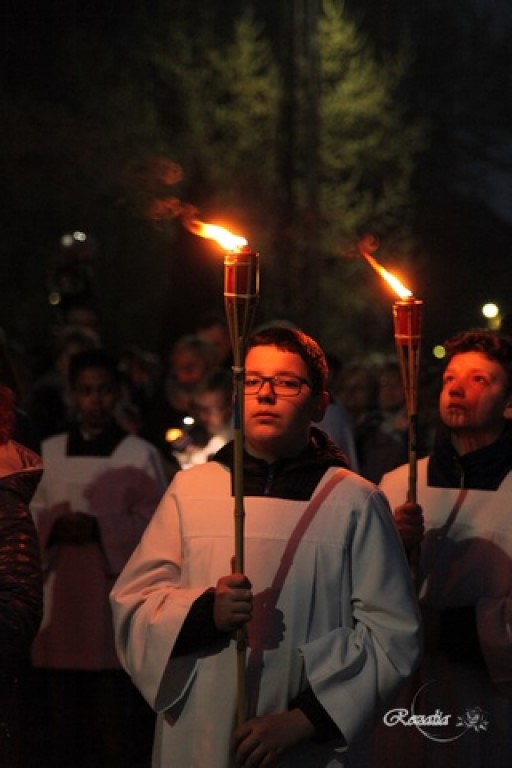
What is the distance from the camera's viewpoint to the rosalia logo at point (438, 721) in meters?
6.38

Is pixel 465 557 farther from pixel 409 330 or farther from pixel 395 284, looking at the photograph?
pixel 395 284

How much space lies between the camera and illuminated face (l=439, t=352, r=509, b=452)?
255 inches

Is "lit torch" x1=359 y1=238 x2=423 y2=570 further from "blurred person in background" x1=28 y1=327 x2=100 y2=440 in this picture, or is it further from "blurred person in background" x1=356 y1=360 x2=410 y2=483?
"blurred person in background" x1=28 y1=327 x2=100 y2=440

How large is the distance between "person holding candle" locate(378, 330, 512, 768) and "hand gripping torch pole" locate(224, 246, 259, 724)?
1391mm

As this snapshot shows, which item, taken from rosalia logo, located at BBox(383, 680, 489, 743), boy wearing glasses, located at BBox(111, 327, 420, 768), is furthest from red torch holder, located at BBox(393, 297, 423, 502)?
boy wearing glasses, located at BBox(111, 327, 420, 768)

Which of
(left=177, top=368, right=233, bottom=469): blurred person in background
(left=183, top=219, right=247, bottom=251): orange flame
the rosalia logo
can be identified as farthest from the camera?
(left=177, top=368, right=233, bottom=469): blurred person in background

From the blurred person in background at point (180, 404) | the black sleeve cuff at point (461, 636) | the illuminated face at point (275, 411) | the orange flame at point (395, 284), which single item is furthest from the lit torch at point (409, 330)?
the blurred person in background at point (180, 404)

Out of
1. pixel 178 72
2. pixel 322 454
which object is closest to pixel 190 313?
pixel 178 72

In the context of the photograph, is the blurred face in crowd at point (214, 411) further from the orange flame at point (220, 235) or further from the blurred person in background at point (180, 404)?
the orange flame at point (220, 235)

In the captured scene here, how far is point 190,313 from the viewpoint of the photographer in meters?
17.5

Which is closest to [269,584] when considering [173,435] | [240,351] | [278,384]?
[278,384]

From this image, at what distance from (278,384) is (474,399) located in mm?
1373

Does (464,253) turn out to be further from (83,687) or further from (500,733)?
(500,733)

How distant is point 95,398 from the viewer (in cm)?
873
